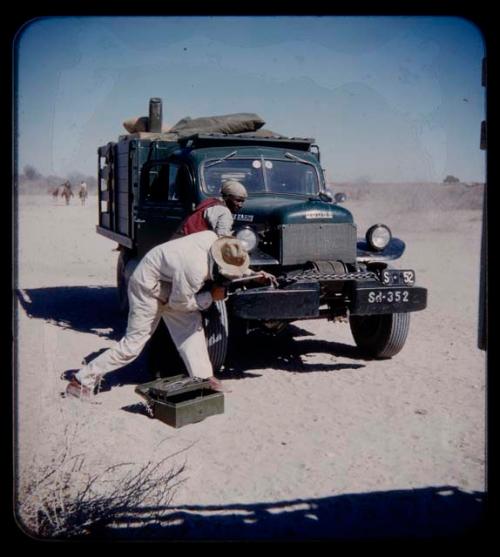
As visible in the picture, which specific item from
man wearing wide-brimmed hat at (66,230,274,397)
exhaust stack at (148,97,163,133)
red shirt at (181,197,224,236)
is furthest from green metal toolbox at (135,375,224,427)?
exhaust stack at (148,97,163,133)

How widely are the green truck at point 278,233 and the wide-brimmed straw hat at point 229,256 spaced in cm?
42

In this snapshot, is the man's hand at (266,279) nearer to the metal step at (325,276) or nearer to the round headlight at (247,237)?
the metal step at (325,276)

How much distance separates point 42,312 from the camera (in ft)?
30.6

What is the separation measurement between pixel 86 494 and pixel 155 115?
19.9 feet

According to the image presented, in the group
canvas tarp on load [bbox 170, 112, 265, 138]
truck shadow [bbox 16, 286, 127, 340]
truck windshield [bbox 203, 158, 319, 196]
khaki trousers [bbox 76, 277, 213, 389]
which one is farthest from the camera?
truck shadow [bbox 16, 286, 127, 340]

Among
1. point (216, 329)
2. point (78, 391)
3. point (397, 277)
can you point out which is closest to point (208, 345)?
point (216, 329)

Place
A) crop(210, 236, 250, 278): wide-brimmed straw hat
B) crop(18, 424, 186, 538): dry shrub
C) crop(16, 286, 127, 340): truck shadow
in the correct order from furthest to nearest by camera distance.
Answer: crop(16, 286, 127, 340): truck shadow < crop(210, 236, 250, 278): wide-brimmed straw hat < crop(18, 424, 186, 538): dry shrub

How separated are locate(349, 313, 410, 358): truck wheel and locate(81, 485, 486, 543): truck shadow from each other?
9.14 feet

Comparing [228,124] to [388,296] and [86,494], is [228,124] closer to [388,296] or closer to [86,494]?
[388,296]

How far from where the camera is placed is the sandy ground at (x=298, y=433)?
143 inches

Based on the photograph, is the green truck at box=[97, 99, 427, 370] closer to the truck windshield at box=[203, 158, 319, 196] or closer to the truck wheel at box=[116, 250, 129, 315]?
the truck windshield at box=[203, 158, 319, 196]

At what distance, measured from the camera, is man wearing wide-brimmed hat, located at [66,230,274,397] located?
16.5 feet

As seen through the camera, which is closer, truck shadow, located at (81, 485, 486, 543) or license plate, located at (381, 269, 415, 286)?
truck shadow, located at (81, 485, 486, 543)

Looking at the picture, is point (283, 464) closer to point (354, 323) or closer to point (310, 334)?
point (354, 323)
